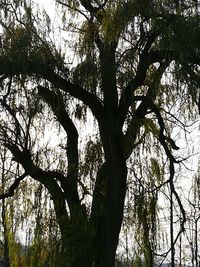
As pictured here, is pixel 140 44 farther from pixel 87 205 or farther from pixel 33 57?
pixel 87 205

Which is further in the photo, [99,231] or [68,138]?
[68,138]

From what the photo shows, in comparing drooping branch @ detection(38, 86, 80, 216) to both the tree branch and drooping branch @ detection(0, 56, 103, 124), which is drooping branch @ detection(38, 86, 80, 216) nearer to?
drooping branch @ detection(0, 56, 103, 124)

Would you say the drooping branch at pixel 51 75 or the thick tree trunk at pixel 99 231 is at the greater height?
the drooping branch at pixel 51 75

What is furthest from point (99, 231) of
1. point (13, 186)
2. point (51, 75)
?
point (51, 75)

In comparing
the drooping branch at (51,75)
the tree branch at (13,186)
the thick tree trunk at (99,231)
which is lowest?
the thick tree trunk at (99,231)

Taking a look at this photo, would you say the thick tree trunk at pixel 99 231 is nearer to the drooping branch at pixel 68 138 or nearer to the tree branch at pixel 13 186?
the drooping branch at pixel 68 138

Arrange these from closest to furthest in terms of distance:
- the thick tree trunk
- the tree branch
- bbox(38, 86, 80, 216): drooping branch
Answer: the thick tree trunk
bbox(38, 86, 80, 216): drooping branch
the tree branch

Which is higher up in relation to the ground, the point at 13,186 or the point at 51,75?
the point at 51,75

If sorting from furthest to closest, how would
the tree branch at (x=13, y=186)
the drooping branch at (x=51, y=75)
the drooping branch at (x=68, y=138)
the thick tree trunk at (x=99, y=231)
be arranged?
the tree branch at (x=13, y=186)
the drooping branch at (x=68, y=138)
the thick tree trunk at (x=99, y=231)
the drooping branch at (x=51, y=75)

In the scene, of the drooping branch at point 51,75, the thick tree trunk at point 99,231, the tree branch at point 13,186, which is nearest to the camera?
the drooping branch at point 51,75

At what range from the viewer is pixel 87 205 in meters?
5.30

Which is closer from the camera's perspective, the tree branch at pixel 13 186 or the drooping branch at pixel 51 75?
the drooping branch at pixel 51 75

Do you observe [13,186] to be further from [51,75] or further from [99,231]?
[51,75]

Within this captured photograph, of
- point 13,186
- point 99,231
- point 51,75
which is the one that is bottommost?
point 99,231
